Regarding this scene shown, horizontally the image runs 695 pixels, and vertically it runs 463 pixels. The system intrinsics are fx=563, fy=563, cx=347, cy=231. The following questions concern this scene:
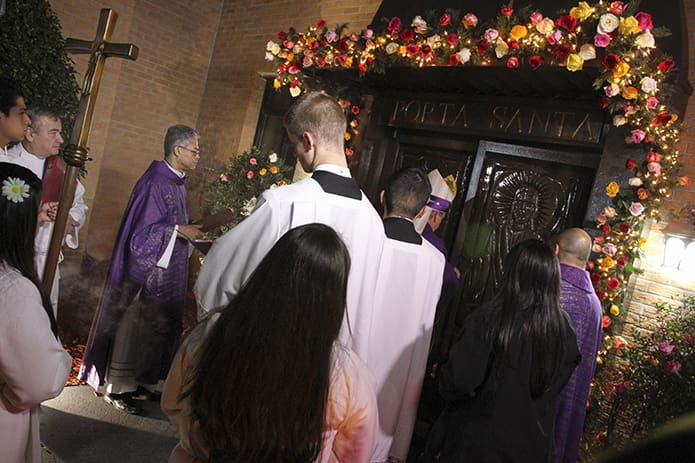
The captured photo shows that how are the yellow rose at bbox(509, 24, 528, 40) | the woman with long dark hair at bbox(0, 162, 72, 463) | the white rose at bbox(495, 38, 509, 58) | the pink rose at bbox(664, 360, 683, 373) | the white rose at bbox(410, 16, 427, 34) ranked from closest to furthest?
the woman with long dark hair at bbox(0, 162, 72, 463), the pink rose at bbox(664, 360, 683, 373), the yellow rose at bbox(509, 24, 528, 40), the white rose at bbox(495, 38, 509, 58), the white rose at bbox(410, 16, 427, 34)

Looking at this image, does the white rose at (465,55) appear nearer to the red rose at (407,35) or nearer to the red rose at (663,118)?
the red rose at (407,35)

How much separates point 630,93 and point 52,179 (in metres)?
4.49

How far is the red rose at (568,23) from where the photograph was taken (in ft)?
14.4

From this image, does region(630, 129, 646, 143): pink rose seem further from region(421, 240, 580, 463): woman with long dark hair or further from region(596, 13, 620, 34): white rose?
region(421, 240, 580, 463): woman with long dark hair

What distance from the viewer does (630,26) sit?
161 inches

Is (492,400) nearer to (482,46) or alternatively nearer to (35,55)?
(482,46)

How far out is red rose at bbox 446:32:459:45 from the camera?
5.14 metres

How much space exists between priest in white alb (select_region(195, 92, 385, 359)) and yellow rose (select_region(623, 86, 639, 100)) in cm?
257

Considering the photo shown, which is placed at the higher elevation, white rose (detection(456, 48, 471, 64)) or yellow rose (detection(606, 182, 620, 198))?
white rose (detection(456, 48, 471, 64))

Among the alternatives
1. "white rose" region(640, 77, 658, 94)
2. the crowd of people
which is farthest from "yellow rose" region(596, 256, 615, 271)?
"white rose" region(640, 77, 658, 94)

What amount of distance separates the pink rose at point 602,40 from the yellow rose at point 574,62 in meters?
0.16

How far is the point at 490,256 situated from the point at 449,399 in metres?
3.36

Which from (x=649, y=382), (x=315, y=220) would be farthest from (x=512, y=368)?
(x=649, y=382)

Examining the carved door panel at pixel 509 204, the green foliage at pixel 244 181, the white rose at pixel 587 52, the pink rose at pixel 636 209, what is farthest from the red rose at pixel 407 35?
the pink rose at pixel 636 209
